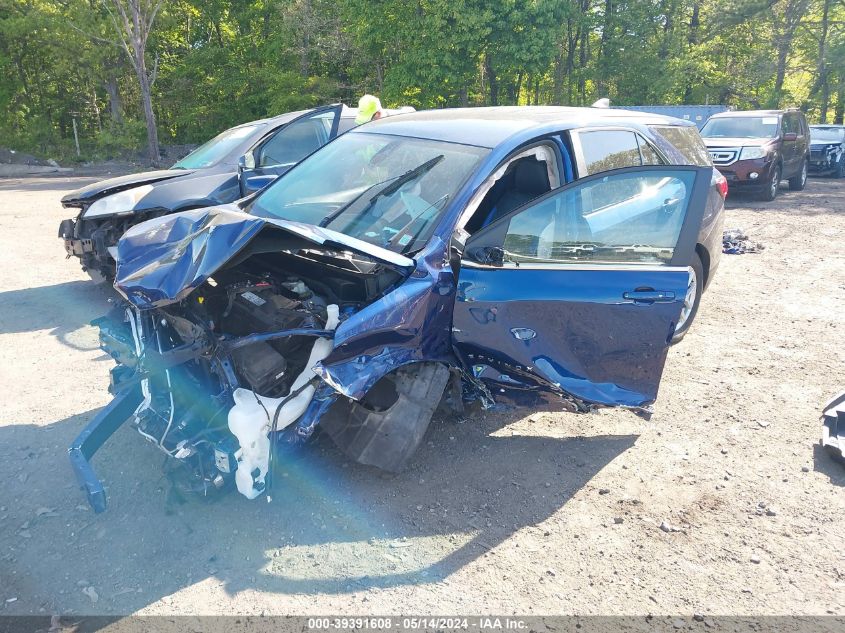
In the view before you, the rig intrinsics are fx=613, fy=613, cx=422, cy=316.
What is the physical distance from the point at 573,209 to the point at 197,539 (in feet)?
8.46

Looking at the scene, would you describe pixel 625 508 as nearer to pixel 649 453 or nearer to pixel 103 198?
pixel 649 453

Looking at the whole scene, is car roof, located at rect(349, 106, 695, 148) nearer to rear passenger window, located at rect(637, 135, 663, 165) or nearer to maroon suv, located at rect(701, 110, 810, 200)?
rear passenger window, located at rect(637, 135, 663, 165)

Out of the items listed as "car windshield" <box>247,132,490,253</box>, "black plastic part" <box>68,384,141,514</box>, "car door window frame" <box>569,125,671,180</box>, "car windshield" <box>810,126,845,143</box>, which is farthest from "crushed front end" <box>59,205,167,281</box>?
"car windshield" <box>810,126,845,143</box>

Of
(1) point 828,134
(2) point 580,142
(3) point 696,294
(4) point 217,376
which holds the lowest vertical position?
(3) point 696,294

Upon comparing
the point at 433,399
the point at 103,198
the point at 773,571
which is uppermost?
the point at 103,198

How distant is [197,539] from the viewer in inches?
116

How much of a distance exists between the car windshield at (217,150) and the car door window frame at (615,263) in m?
5.24

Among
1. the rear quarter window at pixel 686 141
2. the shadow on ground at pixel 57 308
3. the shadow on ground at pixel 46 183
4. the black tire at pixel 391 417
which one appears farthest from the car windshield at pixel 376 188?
the shadow on ground at pixel 46 183

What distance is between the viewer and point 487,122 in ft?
13.1

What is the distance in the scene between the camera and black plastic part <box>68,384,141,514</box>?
268 cm

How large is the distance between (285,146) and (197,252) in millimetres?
4810

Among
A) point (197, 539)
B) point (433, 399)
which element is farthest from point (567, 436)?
point (197, 539)

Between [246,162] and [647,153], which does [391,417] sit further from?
[246,162]

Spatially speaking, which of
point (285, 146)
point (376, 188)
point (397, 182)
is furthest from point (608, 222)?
point (285, 146)
